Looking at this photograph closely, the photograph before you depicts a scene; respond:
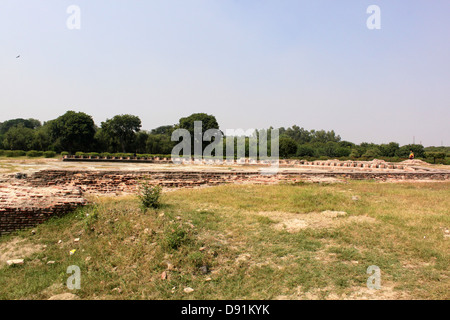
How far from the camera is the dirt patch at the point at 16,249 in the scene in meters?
4.68

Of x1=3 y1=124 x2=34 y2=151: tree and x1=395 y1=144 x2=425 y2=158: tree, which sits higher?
x1=3 y1=124 x2=34 y2=151: tree

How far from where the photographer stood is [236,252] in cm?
420

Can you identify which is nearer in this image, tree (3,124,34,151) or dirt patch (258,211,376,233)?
dirt patch (258,211,376,233)

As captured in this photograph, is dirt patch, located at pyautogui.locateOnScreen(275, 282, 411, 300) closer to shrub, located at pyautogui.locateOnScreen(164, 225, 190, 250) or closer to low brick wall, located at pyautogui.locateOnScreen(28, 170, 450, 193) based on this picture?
shrub, located at pyautogui.locateOnScreen(164, 225, 190, 250)

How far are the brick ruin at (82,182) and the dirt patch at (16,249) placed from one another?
0.57m

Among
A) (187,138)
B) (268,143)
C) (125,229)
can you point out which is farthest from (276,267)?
(187,138)

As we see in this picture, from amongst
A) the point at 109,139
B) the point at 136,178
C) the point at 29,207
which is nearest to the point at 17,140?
the point at 109,139

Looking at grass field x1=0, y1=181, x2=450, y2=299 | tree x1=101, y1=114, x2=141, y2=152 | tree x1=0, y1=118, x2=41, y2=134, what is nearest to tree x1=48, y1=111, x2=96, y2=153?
tree x1=101, y1=114, x2=141, y2=152

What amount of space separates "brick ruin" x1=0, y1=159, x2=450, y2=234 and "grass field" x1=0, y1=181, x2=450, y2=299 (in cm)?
35

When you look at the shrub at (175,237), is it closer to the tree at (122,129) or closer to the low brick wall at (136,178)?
the low brick wall at (136,178)

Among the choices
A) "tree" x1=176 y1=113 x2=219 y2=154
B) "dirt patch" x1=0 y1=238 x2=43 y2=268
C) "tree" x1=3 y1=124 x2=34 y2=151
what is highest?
"tree" x1=176 y1=113 x2=219 y2=154

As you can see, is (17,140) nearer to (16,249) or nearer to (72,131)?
(72,131)

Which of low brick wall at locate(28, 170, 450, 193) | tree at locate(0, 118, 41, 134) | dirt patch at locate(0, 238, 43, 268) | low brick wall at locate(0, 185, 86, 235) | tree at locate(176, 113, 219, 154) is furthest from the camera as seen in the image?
tree at locate(0, 118, 41, 134)

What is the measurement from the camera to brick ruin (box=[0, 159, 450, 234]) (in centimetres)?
574
